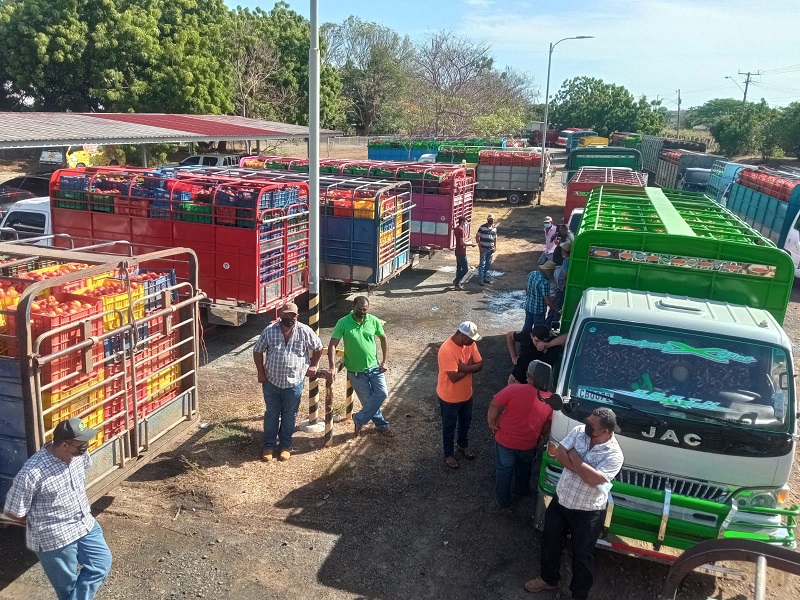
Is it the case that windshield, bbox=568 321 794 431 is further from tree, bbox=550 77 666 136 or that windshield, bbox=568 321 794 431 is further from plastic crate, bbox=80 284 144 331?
tree, bbox=550 77 666 136

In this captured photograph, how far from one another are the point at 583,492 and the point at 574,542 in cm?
54

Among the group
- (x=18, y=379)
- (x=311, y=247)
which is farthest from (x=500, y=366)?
(x=18, y=379)

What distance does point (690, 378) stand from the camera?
17.8 feet

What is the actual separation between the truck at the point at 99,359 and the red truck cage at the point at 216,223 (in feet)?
11.4

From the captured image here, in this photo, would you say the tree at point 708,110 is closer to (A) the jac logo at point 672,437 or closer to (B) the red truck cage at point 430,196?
(B) the red truck cage at point 430,196

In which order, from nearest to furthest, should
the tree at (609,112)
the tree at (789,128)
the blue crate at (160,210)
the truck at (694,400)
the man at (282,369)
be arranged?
the truck at (694,400)
the man at (282,369)
the blue crate at (160,210)
the tree at (789,128)
the tree at (609,112)

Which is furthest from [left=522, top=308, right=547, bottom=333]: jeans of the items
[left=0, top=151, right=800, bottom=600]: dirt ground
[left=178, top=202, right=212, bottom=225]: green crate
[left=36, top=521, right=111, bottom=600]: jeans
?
[left=36, top=521, right=111, bottom=600]: jeans

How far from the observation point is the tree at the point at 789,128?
2044 inches

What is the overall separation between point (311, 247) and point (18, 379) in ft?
13.2

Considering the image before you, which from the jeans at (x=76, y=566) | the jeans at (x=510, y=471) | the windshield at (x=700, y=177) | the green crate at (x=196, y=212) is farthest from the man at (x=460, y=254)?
the windshield at (x=700, y=177)

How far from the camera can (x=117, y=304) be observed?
18.3 feet

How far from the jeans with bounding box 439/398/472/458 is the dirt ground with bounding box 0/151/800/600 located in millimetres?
265

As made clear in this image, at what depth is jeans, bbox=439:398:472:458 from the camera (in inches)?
276

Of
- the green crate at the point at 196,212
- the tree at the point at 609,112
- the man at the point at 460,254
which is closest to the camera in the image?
the green crate at the point at 196,212
